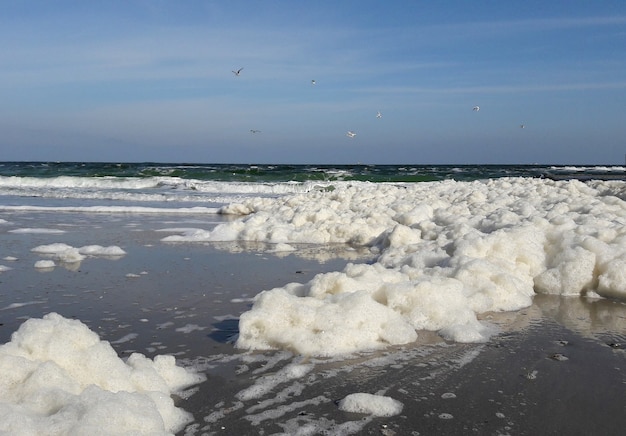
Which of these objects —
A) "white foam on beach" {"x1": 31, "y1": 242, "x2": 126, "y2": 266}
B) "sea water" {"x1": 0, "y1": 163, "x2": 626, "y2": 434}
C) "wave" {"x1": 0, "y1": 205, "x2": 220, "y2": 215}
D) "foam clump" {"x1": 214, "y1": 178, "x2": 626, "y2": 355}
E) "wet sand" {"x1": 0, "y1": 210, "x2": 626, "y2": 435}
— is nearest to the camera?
"sea water" {"x1": 0, "y1": 163, "x2": 626, "y2": 434}

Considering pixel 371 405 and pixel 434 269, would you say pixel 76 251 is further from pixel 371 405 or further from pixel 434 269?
pixel 371 405

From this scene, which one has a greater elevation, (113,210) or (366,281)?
(366,281)

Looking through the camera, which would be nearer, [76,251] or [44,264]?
[44,264]

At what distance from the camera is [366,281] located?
438cm

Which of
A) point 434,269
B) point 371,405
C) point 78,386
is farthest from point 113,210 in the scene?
point 371,405

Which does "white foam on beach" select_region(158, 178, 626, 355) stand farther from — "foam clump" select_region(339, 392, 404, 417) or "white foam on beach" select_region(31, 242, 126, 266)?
"white foam on beach" select_region(31, 242, 126, 266)

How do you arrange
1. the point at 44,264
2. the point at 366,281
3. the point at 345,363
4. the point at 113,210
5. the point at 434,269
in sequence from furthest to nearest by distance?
the point at 113,210
the point at 44,264
the point at 434,269
the point at 366,281
the point at 345,363

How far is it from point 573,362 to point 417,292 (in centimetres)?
112

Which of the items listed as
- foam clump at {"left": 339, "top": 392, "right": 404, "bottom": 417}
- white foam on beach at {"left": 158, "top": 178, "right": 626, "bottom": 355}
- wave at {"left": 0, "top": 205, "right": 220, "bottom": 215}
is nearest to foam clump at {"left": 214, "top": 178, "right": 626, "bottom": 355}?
white foam on beach at {"left": 158, "top": 178, "right": 626, "bottom": 355}

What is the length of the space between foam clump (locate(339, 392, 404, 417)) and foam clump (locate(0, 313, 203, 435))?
0.74 metres

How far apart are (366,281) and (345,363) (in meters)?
1.11

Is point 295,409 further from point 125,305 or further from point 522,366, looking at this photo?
point 125,305

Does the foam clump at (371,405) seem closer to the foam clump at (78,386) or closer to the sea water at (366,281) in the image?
the sea water at (366,281)

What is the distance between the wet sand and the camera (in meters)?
2.68
